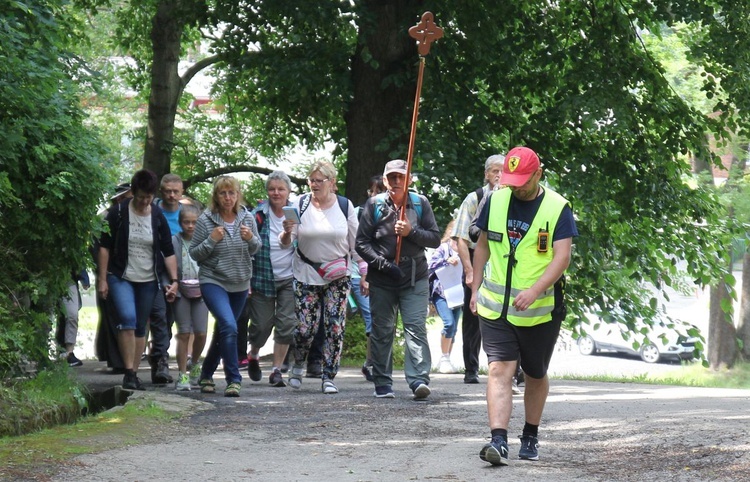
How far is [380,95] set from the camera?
55.7ft

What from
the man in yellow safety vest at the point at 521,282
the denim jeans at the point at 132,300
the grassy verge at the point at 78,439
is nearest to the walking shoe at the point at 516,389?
the denim jeans at the point at 132,300

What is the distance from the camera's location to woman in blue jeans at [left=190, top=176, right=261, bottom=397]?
438 inches

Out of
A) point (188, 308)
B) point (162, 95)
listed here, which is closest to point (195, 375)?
point (188, 308)

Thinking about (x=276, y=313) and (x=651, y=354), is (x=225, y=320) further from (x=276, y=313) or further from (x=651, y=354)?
(x=651, y=354)

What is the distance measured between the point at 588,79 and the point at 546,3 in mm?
1837

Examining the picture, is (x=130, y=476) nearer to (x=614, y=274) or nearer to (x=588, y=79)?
(x=588, y=79)

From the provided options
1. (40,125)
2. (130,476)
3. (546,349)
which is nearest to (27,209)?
(40,125)

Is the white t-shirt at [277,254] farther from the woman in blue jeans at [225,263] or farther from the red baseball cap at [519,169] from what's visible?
the red baseball cap at [519,169]

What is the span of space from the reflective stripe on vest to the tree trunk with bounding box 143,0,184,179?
13016mm

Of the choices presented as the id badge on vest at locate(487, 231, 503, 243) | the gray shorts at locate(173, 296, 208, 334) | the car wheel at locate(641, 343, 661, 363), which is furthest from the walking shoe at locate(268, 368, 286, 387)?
the car wheel at locate(641, 343, 661, 363)

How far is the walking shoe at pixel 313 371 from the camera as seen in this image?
541 inches

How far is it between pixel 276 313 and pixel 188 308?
843 mm

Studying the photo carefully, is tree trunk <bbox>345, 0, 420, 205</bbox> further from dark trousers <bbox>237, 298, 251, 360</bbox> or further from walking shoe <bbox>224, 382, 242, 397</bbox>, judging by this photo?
walking shoe <bbox>224, 382, 242, 397</bbox>

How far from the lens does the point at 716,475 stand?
6855 mm
